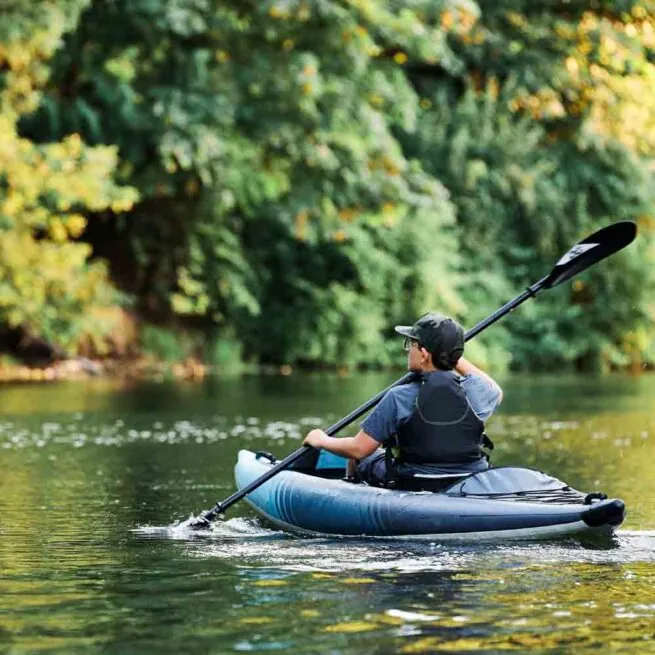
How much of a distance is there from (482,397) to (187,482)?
A: 3.79 m

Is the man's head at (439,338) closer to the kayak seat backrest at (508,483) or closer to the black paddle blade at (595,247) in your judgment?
the kayak seat backrest at (508,483)

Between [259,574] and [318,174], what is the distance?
77.7 feet

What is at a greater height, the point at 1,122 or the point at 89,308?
the point at 1,122

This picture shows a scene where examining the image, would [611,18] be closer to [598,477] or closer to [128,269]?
[128,269]

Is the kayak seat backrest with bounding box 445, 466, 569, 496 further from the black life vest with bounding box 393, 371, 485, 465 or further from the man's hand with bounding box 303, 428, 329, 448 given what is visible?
the man's hand with bounding box 303, 428, 329, 448

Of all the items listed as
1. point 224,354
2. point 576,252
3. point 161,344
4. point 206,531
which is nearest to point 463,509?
point 206,531

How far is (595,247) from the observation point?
1262 cm

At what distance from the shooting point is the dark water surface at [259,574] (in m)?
7.35

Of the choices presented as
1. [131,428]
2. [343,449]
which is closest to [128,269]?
[131,428]

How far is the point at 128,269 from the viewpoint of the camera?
3481 cm

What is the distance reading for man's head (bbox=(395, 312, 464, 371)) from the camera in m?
10.4

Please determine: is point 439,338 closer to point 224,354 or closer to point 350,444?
point 350,444

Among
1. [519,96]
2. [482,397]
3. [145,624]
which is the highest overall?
[519,96]

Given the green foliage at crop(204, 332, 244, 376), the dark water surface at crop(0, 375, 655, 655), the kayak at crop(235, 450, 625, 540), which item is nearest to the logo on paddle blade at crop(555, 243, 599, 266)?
the dark water surface at crop(0, 375, 655, 655)
